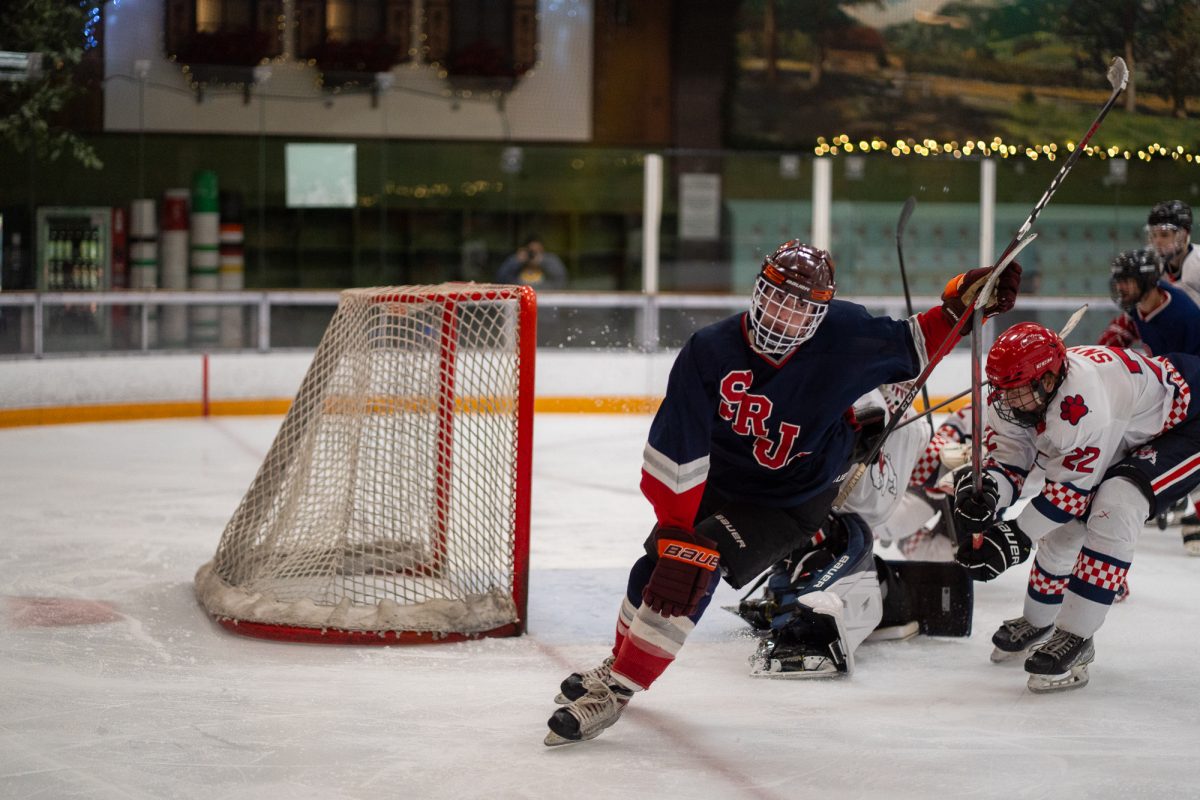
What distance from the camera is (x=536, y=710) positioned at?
300 cm

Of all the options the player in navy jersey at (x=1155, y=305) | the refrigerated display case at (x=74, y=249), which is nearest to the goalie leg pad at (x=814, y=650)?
the player in navy jersey at (x=1155, y=305)

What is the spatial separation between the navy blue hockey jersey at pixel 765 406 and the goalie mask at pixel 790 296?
0.24 ft

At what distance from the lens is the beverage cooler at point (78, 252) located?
351 inches

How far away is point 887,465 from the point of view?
360 centimetres

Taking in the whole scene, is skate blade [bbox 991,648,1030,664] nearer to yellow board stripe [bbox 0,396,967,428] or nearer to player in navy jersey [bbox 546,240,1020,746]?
player in navy jersey [bbox 546,240,1020,746]

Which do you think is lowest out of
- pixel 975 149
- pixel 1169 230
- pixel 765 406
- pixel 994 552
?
pixel 994 552

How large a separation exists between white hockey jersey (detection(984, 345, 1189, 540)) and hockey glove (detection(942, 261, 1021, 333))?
20 centimetres

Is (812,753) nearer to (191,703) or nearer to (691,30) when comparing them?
(191,703)

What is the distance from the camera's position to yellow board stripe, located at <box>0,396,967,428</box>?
800 cm

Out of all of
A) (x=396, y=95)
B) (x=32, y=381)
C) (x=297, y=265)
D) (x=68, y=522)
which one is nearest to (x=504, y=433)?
(x=68, y=522)

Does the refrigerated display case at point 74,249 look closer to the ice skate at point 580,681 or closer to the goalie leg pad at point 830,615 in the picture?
Result: the goalie leg pad at point 830,615

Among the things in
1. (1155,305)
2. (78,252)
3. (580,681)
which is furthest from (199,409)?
(580,681)

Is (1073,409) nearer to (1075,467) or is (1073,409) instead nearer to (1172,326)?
(1075,467)

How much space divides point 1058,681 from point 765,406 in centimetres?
92
